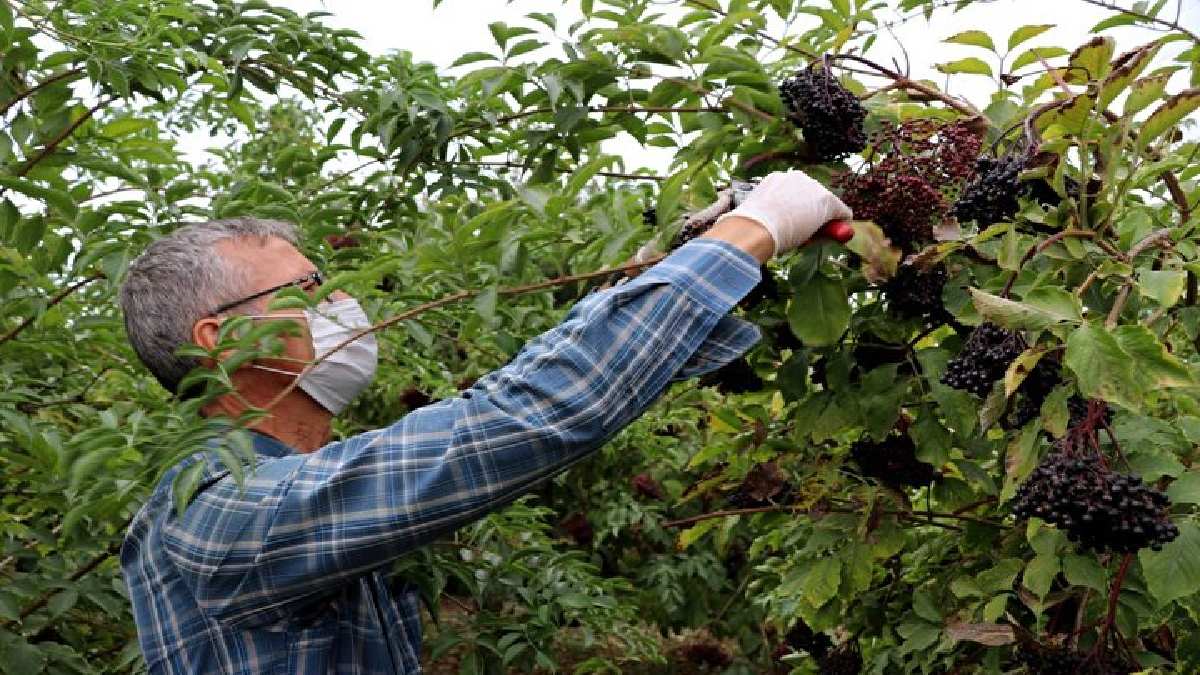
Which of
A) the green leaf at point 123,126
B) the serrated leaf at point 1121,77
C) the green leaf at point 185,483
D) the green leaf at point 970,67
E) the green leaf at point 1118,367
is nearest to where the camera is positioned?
the green leaf at point 1118,367

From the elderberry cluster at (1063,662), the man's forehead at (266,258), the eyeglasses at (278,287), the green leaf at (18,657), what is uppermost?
the man's forehead at (266,258)

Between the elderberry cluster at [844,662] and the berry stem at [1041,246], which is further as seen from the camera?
the elderberry cluster at [844,662]

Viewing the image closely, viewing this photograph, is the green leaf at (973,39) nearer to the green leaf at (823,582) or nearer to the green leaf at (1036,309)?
the green leaf at (1036,309)

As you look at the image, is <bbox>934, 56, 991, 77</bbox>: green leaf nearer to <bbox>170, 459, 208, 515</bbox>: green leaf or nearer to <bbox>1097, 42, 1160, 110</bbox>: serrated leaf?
<bbox>1097, 42, 1160, 110</bbox>: serrated leaf

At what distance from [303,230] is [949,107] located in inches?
48.9

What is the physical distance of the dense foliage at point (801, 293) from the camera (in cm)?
177

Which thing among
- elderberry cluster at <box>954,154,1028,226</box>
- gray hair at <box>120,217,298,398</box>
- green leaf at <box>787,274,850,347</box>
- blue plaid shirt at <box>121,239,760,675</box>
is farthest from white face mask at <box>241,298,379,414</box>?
elderberry cluster at <box>954,154,1028,226</box>

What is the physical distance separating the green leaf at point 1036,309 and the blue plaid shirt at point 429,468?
317mm

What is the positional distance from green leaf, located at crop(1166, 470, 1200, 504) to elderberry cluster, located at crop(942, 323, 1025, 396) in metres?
0.34

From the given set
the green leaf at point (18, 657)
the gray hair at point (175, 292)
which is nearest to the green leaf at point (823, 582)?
the gray hair at point (175, 292)

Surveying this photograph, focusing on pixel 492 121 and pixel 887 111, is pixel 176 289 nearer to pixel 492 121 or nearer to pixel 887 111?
pixel 492 121

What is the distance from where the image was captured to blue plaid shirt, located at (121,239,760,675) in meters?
1.71

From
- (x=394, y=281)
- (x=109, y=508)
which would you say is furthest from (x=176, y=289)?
(x=394, y=281)

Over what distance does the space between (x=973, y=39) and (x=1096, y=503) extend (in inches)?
35.7
